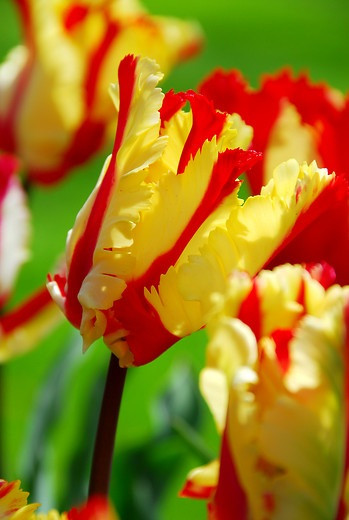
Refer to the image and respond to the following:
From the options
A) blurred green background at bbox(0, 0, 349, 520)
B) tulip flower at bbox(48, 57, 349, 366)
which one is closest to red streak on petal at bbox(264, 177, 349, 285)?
tulip flower at bbox(48, 57, 349, 366)

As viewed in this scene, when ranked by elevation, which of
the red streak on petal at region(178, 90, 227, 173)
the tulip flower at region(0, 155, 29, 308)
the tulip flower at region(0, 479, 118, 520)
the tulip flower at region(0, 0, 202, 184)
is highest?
the red streak on petal at region(178, 90, 227, 173)

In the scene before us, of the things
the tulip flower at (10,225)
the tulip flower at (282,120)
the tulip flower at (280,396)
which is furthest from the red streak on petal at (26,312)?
the tulip flower at (280,396)

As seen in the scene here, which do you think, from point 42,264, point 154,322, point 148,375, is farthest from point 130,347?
point 42,264

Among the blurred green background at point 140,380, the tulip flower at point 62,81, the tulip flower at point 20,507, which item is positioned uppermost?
the tulip flower at point 20,507

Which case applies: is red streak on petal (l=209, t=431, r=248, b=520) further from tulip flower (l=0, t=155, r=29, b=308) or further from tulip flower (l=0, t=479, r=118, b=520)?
tulip flower (l=0, t=155, r=29, b=308)

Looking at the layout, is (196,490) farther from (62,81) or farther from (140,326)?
(62,81)

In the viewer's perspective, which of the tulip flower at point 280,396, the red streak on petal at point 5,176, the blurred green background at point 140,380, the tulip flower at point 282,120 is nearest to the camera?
the tulip flower at point 280,396

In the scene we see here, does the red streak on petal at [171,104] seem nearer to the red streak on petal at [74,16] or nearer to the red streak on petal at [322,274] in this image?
the red streak on petal at [322,274]
